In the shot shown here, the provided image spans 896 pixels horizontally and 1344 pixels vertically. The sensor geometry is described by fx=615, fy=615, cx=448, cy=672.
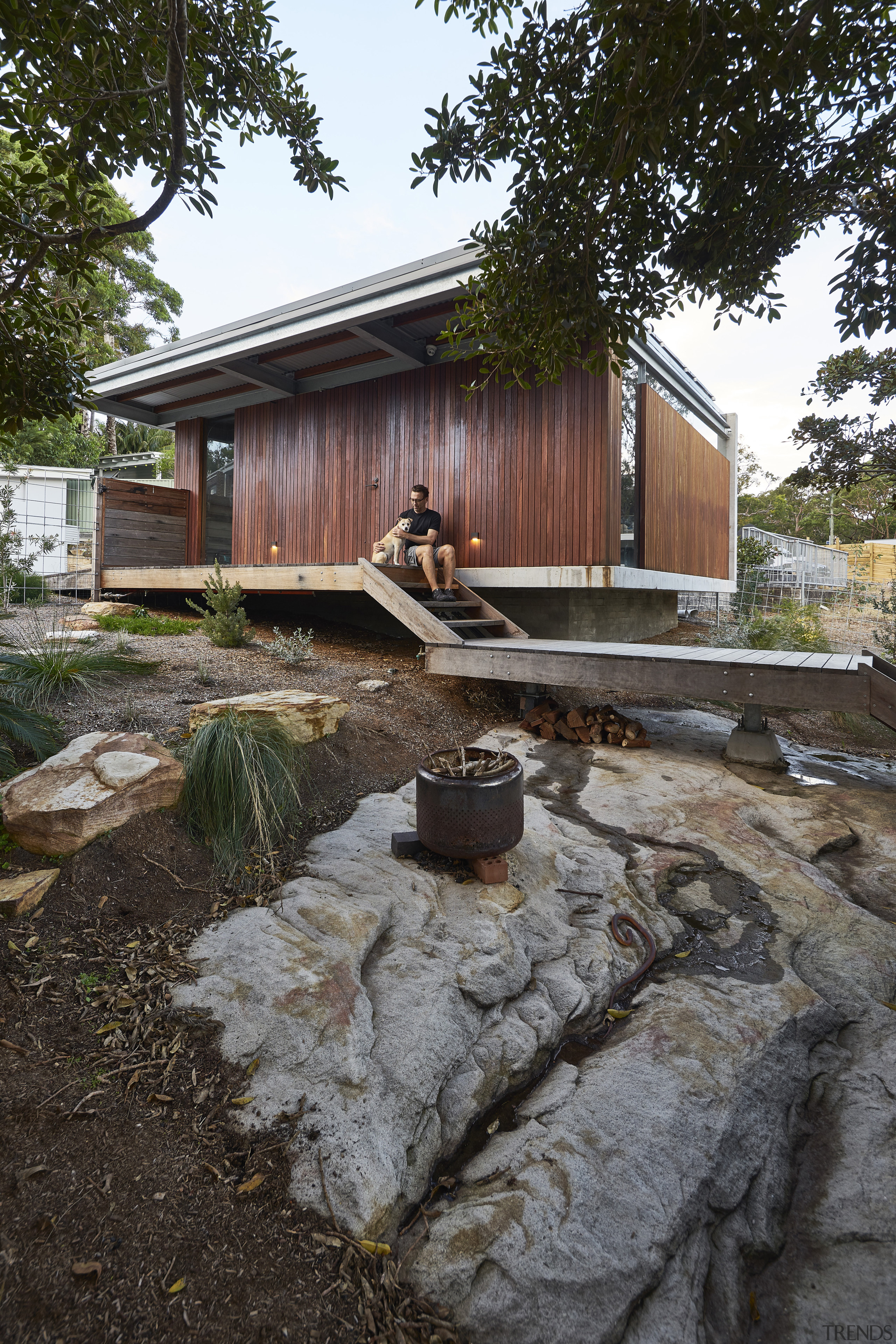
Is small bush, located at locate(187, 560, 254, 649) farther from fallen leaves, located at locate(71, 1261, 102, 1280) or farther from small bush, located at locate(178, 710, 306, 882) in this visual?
fallen leaves, located at locate(71, 1261, 102, 1280)

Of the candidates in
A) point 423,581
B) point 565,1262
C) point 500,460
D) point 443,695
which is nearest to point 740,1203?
point 565,1262

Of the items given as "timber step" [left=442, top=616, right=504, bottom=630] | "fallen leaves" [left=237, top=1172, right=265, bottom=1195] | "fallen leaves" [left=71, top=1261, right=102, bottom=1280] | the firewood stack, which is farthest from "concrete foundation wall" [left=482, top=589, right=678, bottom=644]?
"fallen leaves" [left=71, top=1261, right=102, bottom=1280]

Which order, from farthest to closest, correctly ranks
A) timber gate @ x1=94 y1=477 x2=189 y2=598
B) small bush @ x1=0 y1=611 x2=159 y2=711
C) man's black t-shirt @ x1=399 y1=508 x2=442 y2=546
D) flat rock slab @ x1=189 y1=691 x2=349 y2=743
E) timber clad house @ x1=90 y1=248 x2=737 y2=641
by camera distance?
timber gate @ x1=94 y1=477 x2=189 y2=598
man's black t-shirt @ x1=399 y1=508 x2=442 y2=546
timber clad house @ x1=90 y1=248 x2=737 y2=641
small bush @ x1=0 y1=611 x2=159 y2=711
flat rock slab @ x1=189 y1=691 x2=349 y2=743

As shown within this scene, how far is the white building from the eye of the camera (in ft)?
48.1

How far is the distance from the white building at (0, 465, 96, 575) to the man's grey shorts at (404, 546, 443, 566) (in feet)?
32.7

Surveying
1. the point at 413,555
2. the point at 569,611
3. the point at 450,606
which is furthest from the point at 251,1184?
the point at 569,611

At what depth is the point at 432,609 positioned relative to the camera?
6.82 metres

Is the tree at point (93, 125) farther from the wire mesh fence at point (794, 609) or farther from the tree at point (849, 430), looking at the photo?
the wire mesh fence at point (794, 609)

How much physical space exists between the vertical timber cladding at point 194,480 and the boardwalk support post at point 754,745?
9241mm

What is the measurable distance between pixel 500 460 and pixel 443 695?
10.6 feet

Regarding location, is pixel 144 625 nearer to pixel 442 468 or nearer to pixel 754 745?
pixel 442 468

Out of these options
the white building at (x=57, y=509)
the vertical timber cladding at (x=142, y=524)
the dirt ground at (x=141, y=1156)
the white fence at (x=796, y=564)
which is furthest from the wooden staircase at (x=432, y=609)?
the white fence at (x=796, y=564)

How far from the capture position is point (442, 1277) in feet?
4.91

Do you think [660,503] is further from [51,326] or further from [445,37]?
[51,326]
